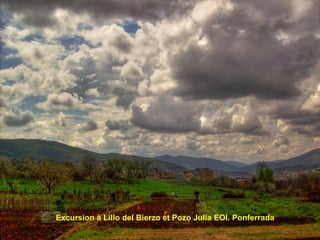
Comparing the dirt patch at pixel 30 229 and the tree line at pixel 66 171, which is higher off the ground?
the tree line at pixel 66 171

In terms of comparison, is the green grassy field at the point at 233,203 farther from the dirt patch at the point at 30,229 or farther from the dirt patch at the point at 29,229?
the dirt patch at the point at 29,229

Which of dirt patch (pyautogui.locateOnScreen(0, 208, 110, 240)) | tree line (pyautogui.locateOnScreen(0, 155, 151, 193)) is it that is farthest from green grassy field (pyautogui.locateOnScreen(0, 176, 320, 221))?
dirt patch (pyautogui.locateOnScreen(0, 208, 110, 240))

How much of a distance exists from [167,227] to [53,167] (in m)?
43.2

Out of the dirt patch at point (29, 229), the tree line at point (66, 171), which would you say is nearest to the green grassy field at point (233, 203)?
the tree line at point (66, 171)

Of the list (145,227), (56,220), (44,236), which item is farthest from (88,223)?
(44,236)

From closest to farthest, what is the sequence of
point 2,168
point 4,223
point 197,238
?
point 197,238, point 4,223, point 2,168

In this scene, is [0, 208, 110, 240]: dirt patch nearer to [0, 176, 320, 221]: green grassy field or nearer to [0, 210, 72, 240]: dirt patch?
[0, 210, 72, 240]: dirt patch

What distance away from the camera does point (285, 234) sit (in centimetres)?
3028

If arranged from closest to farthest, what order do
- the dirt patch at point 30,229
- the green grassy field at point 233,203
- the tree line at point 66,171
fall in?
the dirt patch at point 30,229
the green grassy field at point 233,203
the tree line at point 66,171

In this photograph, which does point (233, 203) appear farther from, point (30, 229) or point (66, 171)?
point (30, 229)

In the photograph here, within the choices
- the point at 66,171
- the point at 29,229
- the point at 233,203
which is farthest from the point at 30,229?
the point at 66,171

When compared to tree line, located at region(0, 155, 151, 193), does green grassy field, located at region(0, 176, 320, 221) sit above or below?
below

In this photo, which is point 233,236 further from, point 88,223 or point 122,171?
point 122,171

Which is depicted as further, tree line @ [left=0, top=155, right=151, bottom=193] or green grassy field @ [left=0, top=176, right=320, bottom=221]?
tree line @ [left=0, top=155, right=151, bottom=193]
